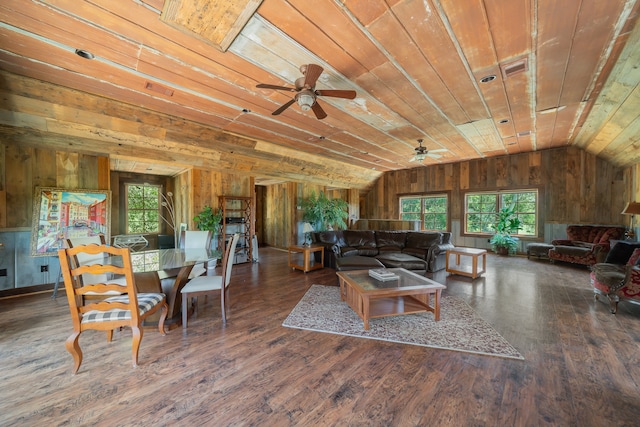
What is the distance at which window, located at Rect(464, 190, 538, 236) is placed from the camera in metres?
6.75

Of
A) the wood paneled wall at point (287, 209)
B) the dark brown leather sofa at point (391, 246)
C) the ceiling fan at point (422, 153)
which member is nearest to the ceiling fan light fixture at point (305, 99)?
the dark brown leather sofa at point (391, 246)

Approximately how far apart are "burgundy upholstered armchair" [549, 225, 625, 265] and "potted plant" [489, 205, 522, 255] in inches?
38.9

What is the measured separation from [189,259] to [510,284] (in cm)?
502

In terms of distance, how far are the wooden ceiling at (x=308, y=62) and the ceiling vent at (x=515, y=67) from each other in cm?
2

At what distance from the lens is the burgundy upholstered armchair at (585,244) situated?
4.97m

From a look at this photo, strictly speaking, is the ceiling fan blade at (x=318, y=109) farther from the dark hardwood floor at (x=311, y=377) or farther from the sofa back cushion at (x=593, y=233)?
the sofa back cushion at (x=593, y=233)

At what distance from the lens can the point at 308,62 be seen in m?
2.45

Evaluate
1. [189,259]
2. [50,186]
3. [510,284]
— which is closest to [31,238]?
[50,186]

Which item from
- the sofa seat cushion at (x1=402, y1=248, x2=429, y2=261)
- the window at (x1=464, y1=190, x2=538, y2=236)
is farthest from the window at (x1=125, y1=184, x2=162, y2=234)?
the window at (x1=464, y1=190, x2=538, y2=236)

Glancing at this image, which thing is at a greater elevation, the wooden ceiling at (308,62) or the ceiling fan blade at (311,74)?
the wooden ceiling at (308,62)

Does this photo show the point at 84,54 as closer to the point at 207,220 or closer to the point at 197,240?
the point at 197,240

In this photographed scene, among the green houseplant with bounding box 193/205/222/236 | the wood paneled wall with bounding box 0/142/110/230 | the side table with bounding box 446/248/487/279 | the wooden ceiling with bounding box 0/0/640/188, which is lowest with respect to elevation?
the side table with bounding box 446/248/487/279

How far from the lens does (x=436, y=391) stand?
174cm

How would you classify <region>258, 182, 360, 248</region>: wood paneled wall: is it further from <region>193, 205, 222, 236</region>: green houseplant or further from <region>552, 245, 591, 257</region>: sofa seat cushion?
<region>552, 245, 591, 257</region>: sofa seat cushion
